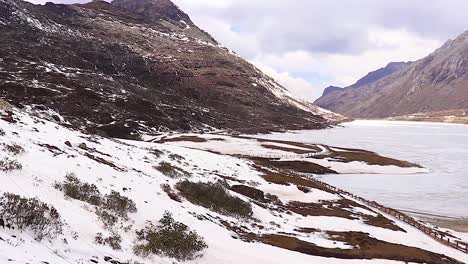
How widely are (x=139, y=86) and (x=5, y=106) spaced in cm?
13478

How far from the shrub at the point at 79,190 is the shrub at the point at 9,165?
1973 mm

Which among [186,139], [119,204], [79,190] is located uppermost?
[186,139]

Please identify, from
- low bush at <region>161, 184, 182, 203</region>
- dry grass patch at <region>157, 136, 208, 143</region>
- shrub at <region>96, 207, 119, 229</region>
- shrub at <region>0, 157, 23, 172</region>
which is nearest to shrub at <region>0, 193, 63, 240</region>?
shrub at <region>96, 207, 119, 229</region>

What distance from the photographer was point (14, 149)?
945 inches

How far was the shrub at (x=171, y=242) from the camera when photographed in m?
19.6

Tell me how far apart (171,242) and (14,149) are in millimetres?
10669

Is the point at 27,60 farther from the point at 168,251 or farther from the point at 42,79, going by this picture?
the point at 168,251

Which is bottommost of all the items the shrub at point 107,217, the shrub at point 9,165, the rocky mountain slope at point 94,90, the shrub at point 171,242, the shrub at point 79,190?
the shrub at point 171,242

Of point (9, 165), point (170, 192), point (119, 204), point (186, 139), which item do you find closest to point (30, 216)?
point (9, 165)

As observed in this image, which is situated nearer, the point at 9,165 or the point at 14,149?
the point at 9,165

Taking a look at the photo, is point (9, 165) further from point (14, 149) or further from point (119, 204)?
point (119, 204)

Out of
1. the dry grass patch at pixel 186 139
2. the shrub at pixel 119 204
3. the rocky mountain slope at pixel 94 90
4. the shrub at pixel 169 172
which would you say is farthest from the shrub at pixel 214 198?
the dry grass patch at pixel 186 139

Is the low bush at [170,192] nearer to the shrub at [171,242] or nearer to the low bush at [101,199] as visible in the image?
the low bush at [101,199]

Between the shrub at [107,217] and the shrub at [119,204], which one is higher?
the shrub at [119,204]
